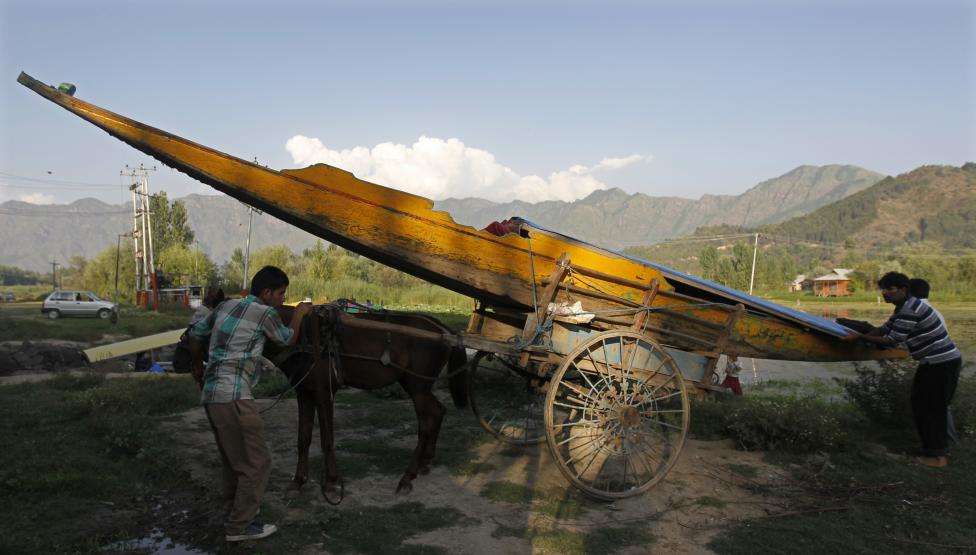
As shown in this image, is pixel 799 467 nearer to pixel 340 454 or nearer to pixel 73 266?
pixel 340 454

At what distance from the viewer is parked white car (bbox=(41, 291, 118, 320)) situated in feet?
102

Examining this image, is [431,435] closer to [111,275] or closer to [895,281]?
[895,281]

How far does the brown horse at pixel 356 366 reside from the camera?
17.9 ft

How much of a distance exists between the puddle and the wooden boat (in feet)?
8.65

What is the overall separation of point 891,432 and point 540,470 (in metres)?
4.64

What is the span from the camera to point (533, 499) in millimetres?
5367

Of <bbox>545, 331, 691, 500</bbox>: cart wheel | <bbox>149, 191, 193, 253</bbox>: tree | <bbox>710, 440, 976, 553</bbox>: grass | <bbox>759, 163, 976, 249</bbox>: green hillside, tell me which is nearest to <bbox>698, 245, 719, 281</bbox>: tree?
<bbox>759, 163, 976, 249</bbox>: green hillside

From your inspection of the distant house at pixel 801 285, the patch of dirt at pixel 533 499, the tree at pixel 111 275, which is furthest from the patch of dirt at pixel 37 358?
the distant house at pixel 801 285

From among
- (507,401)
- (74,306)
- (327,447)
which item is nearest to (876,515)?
(507,401)

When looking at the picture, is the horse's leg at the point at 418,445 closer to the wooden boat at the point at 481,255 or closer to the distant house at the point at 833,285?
the wooden boat at the point at 481,255

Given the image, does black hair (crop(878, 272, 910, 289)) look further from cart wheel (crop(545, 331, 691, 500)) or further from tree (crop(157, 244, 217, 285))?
tree (crop(157, 244, 217, 285))

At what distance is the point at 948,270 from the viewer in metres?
61.5

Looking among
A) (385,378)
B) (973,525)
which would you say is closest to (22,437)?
(385,378)

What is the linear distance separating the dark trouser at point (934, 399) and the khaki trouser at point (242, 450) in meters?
6.63
